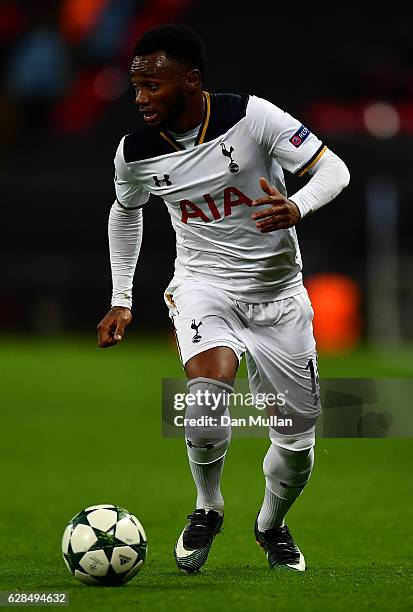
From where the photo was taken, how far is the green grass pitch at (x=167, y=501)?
448cm

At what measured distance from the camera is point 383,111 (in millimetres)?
18328

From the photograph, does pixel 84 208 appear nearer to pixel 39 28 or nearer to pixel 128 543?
pixel 39 28

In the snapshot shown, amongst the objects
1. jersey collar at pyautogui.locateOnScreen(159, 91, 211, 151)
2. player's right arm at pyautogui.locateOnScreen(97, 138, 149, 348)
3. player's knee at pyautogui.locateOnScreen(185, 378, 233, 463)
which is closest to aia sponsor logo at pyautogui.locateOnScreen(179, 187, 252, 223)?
jersey collar at pyautogui.locateOnScreen(159, 91, 211, 151)

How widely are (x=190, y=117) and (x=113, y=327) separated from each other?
957 millimetres

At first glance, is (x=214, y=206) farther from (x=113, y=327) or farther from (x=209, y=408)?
(x=209, y=408)

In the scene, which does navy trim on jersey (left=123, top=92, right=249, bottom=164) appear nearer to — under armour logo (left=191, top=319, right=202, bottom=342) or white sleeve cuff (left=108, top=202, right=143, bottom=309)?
white sleeve cuff (left=108, top=202, right=143, bottom=309)

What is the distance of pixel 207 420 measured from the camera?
193 inches

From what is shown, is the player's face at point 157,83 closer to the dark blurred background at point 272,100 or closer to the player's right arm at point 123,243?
the player's right arm at point 123,243

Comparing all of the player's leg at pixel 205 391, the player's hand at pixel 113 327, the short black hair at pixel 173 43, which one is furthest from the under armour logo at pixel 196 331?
the short black hair at pixel 173 43

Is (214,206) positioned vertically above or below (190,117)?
below

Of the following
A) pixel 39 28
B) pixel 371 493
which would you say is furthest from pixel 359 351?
pixel 371 493

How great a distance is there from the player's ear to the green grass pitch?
6.12 feet

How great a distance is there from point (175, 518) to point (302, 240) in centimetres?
1188

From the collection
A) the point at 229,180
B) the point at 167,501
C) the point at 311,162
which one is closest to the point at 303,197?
the point at 311,162
